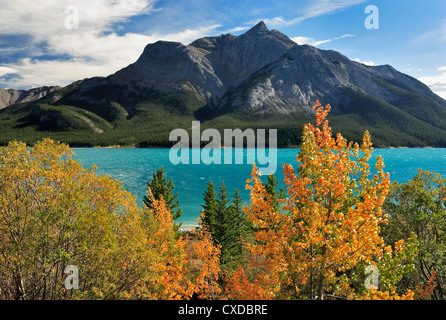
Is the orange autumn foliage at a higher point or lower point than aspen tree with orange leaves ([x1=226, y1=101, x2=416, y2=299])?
lower

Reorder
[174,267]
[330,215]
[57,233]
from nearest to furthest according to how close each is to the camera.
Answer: [330,215] → [57,233] → [174,267]

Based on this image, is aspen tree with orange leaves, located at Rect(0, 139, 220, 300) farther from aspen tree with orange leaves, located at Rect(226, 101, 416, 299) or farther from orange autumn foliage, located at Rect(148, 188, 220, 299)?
aspen tree with orange leaves, located at Rect(226, 101, 416, 299)

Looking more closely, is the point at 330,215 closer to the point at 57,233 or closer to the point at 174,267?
the point at 57,233

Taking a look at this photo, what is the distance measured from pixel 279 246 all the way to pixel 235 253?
35678 millimetres

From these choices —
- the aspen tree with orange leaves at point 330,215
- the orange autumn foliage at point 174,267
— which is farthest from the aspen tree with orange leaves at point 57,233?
the aspen tree with orange leaves at point 330,215

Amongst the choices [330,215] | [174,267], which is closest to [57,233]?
[174,267]

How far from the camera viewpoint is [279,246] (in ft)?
32.7

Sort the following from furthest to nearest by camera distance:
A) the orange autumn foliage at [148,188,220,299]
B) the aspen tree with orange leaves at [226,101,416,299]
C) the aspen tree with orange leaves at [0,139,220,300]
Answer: the orange autumn foliage at [148,188,220,299] < the aspen tree with orange leaves at [0,139,220,300] < the aspen tree with orange leaves at [226,101,416,299]

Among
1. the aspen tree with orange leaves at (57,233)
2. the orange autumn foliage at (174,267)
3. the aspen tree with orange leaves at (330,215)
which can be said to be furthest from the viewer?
Answer: the orange autumn foliage at (174,267)

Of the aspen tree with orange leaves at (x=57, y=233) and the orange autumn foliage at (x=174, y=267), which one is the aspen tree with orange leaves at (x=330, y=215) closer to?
the aspen tree with orange leaves at (x=57, y=233)

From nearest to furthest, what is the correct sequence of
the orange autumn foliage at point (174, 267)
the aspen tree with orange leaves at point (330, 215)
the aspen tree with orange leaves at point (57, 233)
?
the aspen tree with orange leaves at point (330, 215) < the aspen tree with orange leaves at point (57, 233) < the orange autumn foliage at point (174, 267)

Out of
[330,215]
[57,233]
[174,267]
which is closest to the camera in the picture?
[330,215]

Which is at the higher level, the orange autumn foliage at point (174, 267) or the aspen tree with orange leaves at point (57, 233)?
the aspen tree with orange leaves at point (57, 233)

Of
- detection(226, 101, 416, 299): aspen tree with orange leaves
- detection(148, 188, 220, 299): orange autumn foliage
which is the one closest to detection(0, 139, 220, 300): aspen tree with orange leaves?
detection(148, 188, 220, 299): orange autumn foliage
